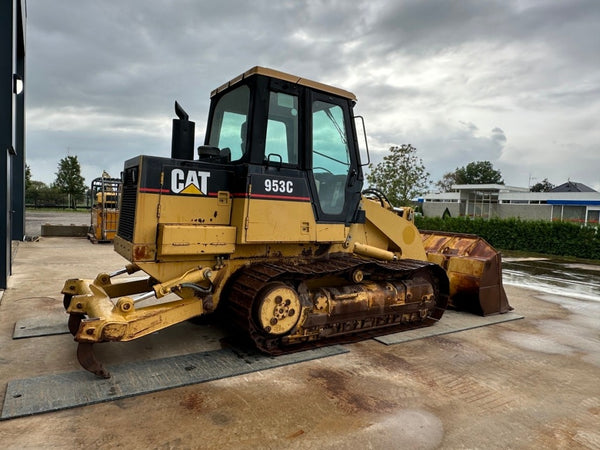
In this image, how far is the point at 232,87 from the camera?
532 centimetres

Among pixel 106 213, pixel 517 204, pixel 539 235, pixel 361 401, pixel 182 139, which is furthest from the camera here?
pixel 517 204

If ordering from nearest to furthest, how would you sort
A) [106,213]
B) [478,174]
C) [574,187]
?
1. [106,213]
2. [574,187]
3. [478,174]

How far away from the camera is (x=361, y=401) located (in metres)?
3.74

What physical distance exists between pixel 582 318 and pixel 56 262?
37.3 ft

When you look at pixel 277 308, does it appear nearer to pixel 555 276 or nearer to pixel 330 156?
pixel 330 156

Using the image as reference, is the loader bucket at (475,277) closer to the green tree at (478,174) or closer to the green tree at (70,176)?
the green tree at (70,176)

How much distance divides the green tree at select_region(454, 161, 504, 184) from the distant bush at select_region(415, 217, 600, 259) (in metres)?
56.8

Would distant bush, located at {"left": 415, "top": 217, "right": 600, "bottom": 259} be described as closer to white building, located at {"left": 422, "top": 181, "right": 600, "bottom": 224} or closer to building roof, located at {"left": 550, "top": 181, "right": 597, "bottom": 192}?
white building, located at {"left": 422, "top": 181, "right": 600, "bottom": 224}

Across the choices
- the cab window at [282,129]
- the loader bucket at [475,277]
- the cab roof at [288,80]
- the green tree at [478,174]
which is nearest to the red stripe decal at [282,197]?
the cab window at [282,129]

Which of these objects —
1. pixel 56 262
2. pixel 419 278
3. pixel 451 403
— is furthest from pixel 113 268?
pixel 451 403

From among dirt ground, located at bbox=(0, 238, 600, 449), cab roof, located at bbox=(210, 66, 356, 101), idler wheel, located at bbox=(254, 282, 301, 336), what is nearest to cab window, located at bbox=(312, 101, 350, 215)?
cab roof, located at bbox=(210, 66, 356, 101)

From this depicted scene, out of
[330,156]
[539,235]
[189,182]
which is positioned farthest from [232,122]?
[539,235]

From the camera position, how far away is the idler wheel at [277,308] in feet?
14.5

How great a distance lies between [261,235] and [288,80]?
1.83 meters
